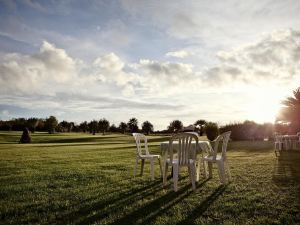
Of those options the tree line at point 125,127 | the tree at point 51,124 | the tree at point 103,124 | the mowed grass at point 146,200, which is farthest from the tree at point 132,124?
the mowed grass at point 146,200

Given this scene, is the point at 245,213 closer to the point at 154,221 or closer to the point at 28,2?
the point at 154,221

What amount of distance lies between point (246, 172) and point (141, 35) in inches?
286

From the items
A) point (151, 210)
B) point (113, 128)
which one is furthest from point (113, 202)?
point (113, 128)

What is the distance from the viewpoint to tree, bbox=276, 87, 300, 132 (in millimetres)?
24125

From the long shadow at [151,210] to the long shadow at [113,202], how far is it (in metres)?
0.15

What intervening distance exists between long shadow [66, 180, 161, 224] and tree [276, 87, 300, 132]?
2059 centimetres

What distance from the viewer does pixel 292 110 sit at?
2428 centimetres

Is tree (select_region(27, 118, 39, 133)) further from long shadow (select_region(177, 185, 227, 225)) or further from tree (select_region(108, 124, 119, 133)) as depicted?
long shadow (select_region(177, 185, 227, 225))

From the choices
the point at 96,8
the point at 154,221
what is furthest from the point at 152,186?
the point at 96,8

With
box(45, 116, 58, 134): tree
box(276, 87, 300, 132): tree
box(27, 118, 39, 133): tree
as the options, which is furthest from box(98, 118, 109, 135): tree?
box(276, 87, 300, 132): tree

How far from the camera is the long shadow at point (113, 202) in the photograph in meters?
4.74

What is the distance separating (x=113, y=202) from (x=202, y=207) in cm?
164

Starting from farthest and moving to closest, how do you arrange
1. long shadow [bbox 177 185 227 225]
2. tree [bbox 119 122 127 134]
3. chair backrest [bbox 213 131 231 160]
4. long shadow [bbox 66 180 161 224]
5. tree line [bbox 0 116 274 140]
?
tree [bbox 119 122 127 134]
tree line [bbox 0 116 274 140]
chair backrest [bbox 213 131 231 160]
long shadow [bbox 66 180 161 224]
long shadow [bbox 177 185 227 225]

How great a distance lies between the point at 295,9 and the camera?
1094 centimetres
